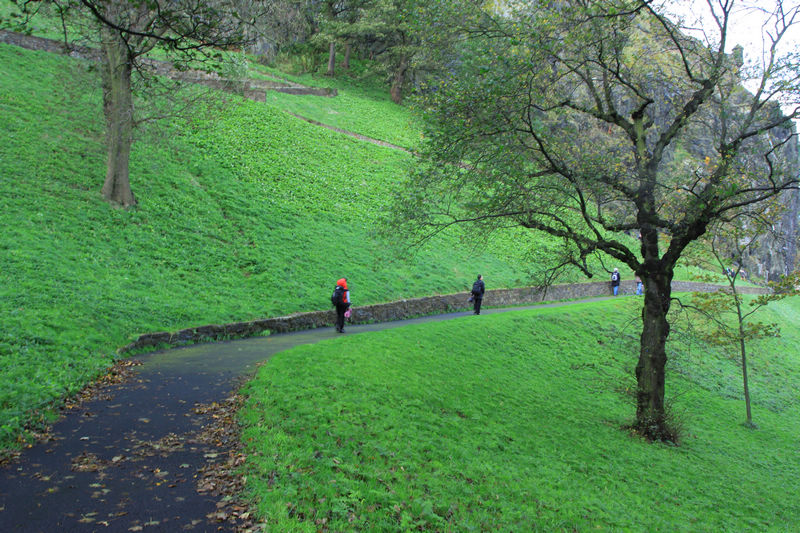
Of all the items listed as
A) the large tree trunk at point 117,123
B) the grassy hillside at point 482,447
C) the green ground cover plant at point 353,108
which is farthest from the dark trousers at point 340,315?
the green ground cover plant at point 353,108

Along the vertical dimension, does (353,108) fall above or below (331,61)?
below

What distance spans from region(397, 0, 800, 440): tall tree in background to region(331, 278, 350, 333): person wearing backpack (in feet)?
16.0

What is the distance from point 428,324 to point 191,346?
7.71 metres

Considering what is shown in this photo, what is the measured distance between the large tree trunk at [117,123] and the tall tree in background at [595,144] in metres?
11.9

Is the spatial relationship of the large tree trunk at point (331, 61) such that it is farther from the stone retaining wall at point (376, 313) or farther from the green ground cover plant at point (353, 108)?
the stone retaining wall at point (376, 313)

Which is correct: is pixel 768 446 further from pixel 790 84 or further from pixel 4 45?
pixel 4 45

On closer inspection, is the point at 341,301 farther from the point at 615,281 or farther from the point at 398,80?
the point at 398,80

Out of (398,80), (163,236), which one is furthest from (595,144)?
(398,80)

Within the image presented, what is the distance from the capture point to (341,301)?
1574 centimetres

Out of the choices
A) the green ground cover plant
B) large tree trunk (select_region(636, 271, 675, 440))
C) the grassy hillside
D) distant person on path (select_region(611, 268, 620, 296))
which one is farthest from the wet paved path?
distant person on path (select_region(611, 268, 620, 296))

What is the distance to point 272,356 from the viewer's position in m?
11.8

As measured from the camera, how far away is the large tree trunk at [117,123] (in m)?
17.3

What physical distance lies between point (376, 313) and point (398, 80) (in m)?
38.5

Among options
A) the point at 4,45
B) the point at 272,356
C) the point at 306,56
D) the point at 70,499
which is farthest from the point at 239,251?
the point at 306,56
